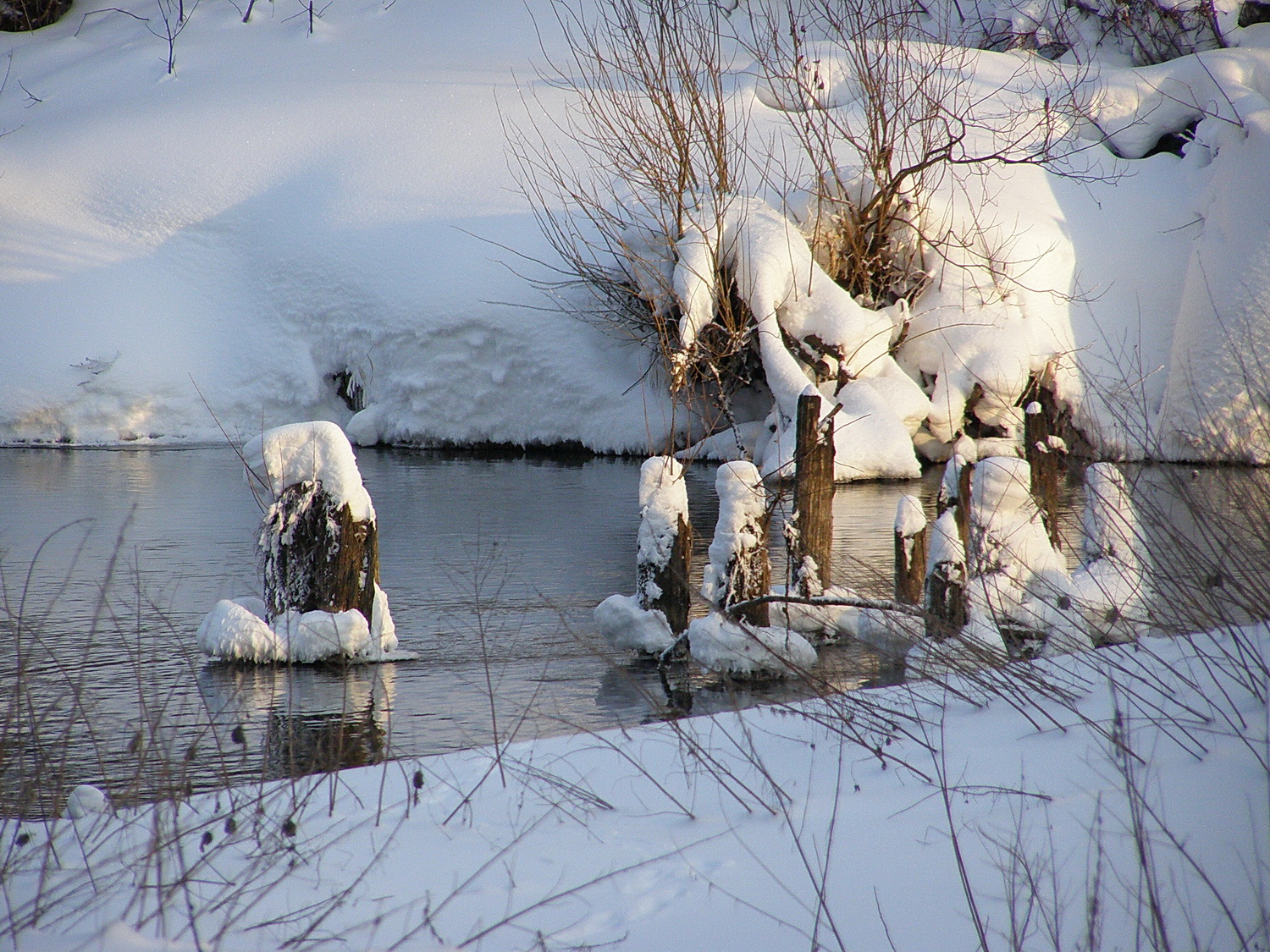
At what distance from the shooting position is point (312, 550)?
5922mm

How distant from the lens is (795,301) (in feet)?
52.6

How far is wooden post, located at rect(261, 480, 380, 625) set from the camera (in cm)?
588

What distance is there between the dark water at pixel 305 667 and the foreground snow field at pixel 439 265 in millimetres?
4808

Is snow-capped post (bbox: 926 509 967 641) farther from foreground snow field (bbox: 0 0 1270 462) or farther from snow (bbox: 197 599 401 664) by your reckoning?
foreground snow field (bbox: 0 0 1270 462)

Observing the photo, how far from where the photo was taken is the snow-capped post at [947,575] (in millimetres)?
5602

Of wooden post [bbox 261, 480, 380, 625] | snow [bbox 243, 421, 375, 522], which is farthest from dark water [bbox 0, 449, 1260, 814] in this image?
snow [bbox 243, 421, 375, 522]

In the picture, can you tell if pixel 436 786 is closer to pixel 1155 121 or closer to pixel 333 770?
pixel 333 770

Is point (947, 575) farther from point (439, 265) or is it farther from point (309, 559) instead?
point (439, 265)

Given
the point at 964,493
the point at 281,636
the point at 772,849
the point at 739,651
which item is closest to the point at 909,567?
the point at 964,493

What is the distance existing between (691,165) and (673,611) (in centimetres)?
1066

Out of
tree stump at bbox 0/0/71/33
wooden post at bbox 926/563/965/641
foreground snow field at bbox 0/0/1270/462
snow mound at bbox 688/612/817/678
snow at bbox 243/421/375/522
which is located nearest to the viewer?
wooden post at bbox 926/563/965/641

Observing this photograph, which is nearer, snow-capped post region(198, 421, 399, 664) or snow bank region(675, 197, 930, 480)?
snow-capped post region(198, 421, 399, 664)

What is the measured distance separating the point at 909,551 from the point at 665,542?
1.34 metres

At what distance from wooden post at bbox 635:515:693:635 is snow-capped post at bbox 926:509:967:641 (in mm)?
1340
